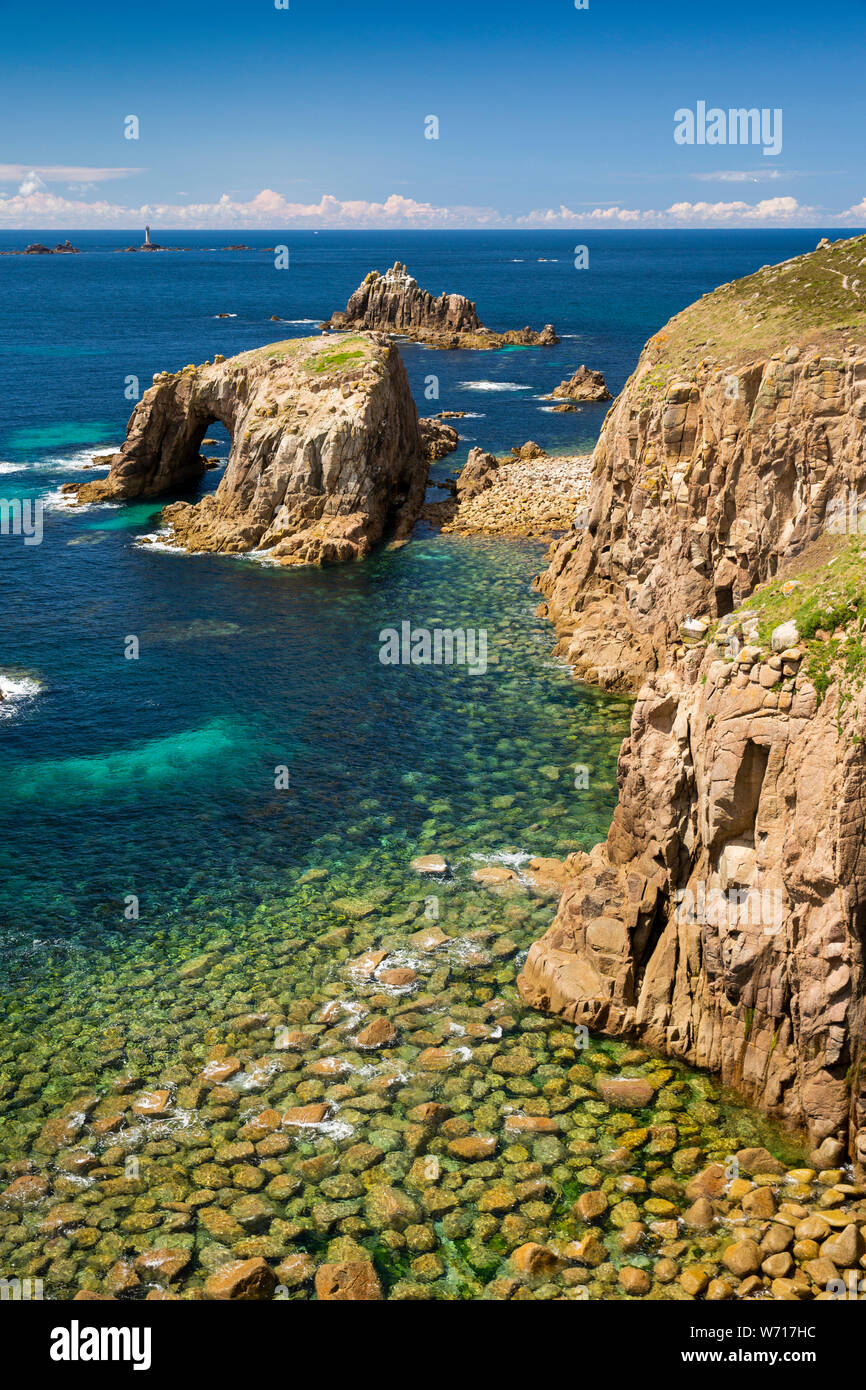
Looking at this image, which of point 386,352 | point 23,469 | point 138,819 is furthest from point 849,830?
point 23,469

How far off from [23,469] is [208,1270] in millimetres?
92319

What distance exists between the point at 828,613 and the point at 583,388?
11604 centimetres

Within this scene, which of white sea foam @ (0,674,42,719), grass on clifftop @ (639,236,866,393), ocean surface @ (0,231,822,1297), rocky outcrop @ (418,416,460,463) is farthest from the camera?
rocky outcrop @ (418,416,460,463)

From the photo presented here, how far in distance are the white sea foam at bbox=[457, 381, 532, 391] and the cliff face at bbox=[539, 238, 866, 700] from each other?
88.5 m

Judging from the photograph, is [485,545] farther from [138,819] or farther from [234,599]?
[138,819]

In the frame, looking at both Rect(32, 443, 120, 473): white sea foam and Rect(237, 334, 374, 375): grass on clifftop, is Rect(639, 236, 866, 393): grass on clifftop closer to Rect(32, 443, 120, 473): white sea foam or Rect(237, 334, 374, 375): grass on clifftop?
Rect(237, 334, 374, 375): grass on clifftop

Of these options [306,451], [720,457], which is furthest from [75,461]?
[720,457]

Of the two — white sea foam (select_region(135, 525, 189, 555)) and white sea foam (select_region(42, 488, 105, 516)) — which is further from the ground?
white sea foam (select_region(42, 488, 105, 516))

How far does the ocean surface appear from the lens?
32.9 m

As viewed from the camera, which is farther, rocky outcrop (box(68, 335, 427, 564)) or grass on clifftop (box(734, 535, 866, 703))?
rocky outcrop (box(68, 335, 427, 564))

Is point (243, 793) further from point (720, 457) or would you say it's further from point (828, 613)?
point (720, 457)

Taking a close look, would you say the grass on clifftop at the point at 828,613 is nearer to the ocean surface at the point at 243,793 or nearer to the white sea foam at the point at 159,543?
the ocean surface at the point at 243,793

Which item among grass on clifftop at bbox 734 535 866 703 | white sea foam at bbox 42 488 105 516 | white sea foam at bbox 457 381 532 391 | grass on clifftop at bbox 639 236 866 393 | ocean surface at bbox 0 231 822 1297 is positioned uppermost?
white sea foam at bbox 457 381 532 391

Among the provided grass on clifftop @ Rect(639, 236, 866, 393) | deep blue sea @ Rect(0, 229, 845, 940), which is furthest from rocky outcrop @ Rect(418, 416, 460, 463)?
grass on clifftop @ Rect(639, 236, 866, 393)
